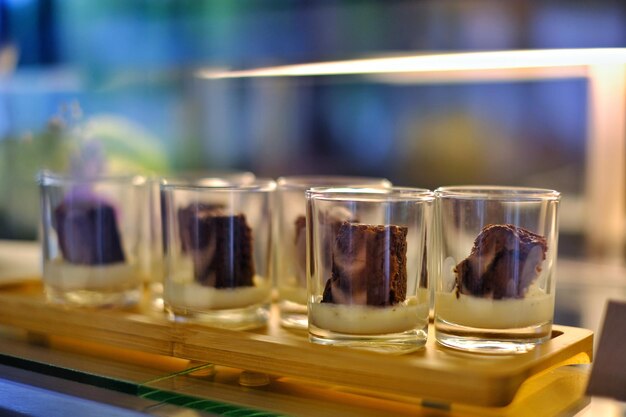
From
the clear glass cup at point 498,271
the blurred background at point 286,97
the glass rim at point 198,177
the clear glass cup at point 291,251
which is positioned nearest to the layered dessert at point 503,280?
the clear glass cup at point 498,271

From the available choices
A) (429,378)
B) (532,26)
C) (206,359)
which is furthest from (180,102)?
(429,378)

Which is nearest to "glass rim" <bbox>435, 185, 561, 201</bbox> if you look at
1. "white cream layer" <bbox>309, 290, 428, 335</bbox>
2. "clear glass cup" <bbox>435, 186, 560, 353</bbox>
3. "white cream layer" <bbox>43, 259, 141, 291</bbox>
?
"clear glass cup" <bbox>435, 186, 560, 353</bbox>

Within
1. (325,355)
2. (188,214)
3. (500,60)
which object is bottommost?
(325,355)

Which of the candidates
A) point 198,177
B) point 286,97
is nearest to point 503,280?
point 198,177

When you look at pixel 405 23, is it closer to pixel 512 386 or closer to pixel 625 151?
pixel 625 151

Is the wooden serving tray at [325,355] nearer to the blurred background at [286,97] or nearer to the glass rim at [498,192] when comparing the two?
the glass rim at [498,192]

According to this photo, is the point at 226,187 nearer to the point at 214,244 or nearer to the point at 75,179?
the point at 214,244
